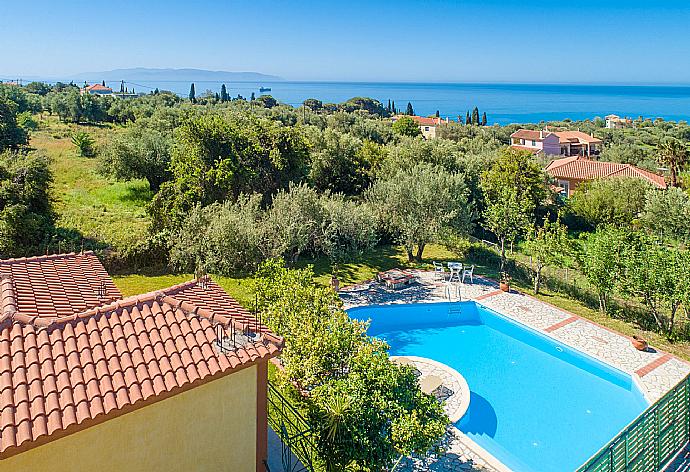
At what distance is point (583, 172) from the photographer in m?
45.3

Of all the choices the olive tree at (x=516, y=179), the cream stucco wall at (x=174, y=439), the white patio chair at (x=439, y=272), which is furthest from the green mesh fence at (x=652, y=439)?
the olive tree at (x=516, y=179)

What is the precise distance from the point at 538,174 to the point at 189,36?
137 feet

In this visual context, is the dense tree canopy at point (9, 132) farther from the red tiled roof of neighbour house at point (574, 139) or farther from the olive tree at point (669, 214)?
the red tiled roof of neighbour house at point (574, 139)

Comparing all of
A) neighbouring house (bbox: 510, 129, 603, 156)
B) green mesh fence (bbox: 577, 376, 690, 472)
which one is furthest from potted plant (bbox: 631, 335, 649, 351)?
neighbouring house (bbox: 510, 129, 603, 156)

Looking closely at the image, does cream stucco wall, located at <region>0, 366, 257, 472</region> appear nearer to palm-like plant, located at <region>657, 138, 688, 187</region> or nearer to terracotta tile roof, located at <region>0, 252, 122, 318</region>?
terracotta tile roof, located at <region>0, 252, 122, 318</region>

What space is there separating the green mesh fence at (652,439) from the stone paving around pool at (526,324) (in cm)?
321

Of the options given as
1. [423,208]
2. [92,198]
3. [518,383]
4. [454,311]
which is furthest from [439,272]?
[92,198]

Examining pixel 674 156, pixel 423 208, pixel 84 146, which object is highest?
pixel 674 156

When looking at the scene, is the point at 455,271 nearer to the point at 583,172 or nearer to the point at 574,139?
the point at 583,172

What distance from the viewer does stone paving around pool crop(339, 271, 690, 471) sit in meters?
9.63

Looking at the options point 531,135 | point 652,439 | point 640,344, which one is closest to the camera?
point 652,439

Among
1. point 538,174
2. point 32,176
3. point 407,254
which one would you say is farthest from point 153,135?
point 538,174

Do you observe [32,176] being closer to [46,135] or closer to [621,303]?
[621,303]

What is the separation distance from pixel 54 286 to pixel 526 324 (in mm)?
14032
